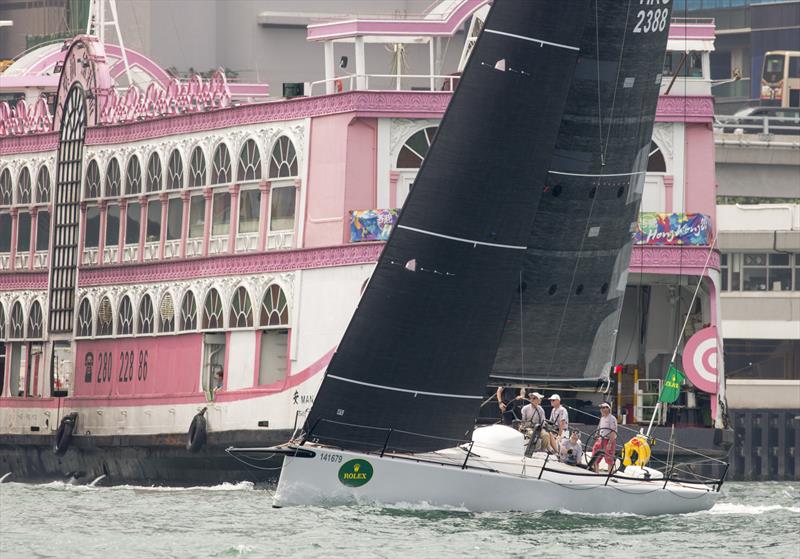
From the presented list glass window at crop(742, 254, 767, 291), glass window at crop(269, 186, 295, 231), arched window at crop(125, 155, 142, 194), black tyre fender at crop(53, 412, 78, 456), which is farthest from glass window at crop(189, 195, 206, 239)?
glass window at crop(742, 254, 767, 291)

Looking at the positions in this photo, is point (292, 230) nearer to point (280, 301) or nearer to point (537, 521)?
point (280, 301)

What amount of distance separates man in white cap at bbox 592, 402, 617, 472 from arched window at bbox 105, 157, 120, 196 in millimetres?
19503

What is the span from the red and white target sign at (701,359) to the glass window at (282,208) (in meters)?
9.24

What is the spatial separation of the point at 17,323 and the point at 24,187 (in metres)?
3.59

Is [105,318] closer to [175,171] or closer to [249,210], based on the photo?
[175,171]

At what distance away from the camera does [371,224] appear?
1906 inches

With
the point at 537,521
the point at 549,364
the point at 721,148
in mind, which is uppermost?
the point at 721,148

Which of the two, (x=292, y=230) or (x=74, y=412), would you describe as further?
(x=74, y=412)

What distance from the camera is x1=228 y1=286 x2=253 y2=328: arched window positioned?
5144cm

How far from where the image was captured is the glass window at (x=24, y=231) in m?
59.2

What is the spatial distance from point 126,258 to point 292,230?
702cm

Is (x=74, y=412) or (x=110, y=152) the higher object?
(x=110, y=152)

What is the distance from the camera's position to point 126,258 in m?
55.9

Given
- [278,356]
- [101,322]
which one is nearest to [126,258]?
[101,322]
